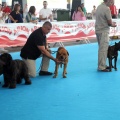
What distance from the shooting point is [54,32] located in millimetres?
9414

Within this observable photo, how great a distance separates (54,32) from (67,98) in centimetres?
569

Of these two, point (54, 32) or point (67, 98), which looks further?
point (54, 32)

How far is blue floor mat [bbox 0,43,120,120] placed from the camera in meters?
3.31

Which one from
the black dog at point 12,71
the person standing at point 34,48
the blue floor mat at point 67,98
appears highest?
the person standing at point 34,48

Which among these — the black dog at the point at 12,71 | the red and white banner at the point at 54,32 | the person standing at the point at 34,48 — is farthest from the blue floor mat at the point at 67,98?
the red and white banner at the point at 54,32

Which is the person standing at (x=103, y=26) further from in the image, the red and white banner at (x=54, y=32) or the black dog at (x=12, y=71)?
the red and white banner at (x=54, y=32)

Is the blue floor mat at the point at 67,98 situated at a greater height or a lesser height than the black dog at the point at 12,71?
lesser

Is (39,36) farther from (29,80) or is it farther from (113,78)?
(113,78)

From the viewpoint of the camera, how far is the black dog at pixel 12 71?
171 inches

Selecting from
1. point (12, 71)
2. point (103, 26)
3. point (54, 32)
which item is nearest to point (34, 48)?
point (12, 71)

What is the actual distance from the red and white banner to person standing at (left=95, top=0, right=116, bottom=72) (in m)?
3.53

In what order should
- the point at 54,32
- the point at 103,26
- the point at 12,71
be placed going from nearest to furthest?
→ the point at 12,71 → the point at 103,26 → the point at 54,32

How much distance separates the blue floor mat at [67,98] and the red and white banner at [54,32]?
3.12m

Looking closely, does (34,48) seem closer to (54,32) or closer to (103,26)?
(103,26)
